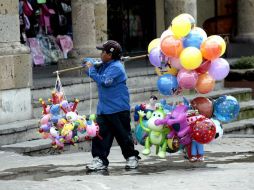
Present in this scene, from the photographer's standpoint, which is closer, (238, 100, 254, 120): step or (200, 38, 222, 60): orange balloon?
(200, 38, 222, 60): orange balloon

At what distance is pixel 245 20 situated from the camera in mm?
23281

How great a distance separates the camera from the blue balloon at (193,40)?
11.5m

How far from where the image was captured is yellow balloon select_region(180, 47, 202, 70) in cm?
1128

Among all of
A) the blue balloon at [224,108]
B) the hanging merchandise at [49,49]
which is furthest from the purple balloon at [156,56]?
the hanging merchandise at [49,49]

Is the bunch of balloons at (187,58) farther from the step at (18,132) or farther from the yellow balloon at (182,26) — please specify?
the step at (18,132)

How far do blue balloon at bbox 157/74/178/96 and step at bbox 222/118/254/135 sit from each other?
16.9 feet

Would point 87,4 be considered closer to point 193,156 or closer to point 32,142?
point 32,142

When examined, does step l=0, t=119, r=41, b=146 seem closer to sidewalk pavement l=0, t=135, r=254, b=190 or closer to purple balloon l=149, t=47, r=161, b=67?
sidewalk pavement l=0, t=135, r=254, b=190

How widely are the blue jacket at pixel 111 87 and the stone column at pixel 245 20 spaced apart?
1212 centimetres

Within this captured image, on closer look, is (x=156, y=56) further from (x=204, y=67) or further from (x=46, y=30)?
(x=46, y=30)

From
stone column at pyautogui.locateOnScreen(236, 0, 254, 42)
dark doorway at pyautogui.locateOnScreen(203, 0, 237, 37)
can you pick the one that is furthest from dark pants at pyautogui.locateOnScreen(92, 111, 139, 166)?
A: dark doorway at pyautogui.locateOnScreen(203, 0, 237, 37)

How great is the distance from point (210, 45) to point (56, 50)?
10835mm

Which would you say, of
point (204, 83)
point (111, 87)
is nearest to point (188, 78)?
point (204, 83)

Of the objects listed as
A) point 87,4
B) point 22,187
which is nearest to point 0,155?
point 22,187
